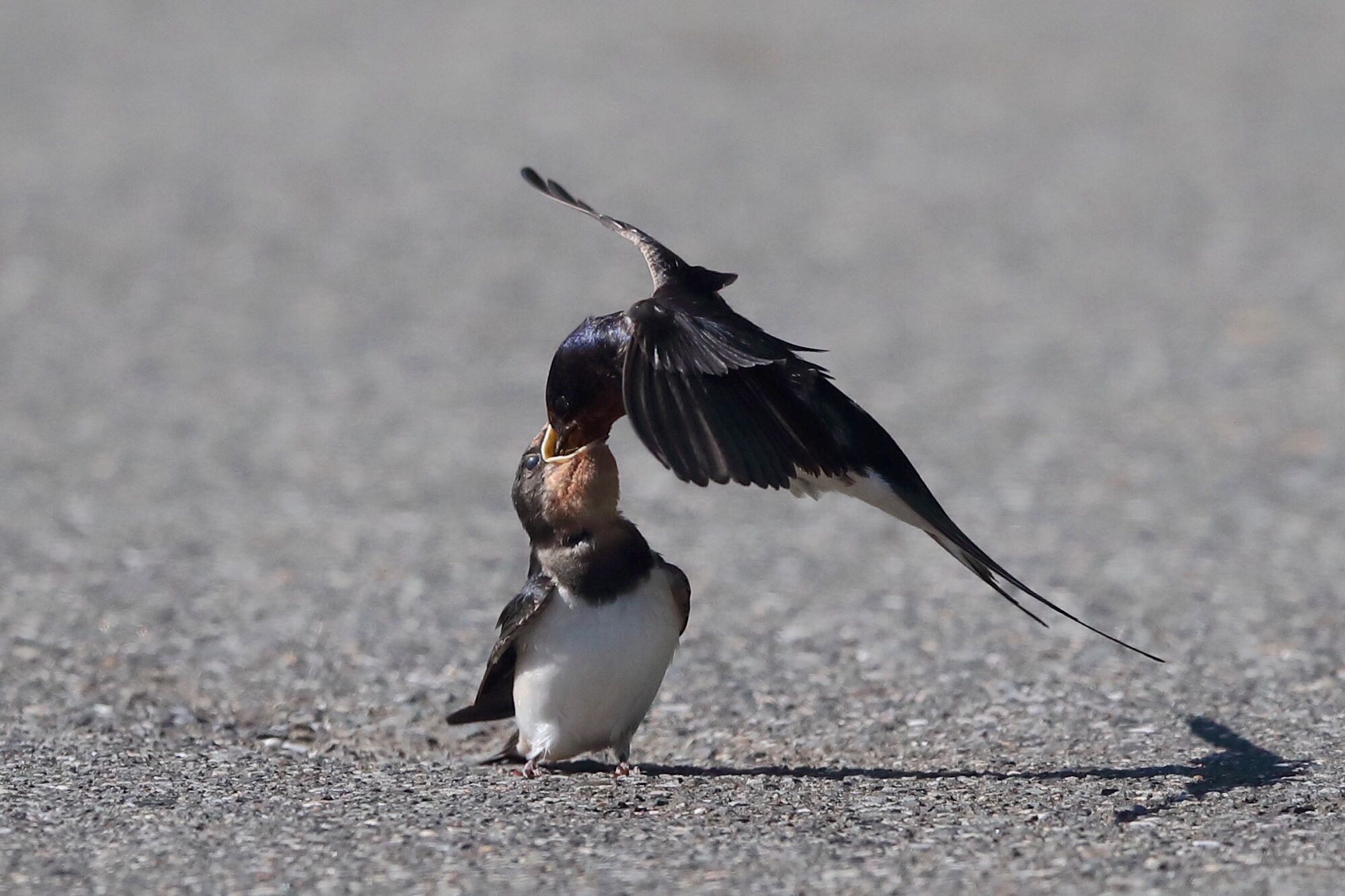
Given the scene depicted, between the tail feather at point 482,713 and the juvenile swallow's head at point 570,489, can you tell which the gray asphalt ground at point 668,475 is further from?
the juvenile swallow's head at point 570,489

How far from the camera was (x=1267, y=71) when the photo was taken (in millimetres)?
17906

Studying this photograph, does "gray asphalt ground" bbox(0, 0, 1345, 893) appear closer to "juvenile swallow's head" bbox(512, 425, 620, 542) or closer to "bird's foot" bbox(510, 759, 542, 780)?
"bird's foot" bbox(510, 759, 542, 780)

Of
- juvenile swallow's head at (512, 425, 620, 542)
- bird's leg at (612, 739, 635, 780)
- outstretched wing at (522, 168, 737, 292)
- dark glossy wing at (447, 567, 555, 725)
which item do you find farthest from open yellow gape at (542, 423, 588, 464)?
bird's leg at (612, 739, 635, 780)

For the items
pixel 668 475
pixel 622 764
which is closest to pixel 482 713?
pixel 622 764

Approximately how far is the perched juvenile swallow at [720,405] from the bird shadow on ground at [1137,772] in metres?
0.54

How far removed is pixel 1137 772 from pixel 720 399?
1604mm

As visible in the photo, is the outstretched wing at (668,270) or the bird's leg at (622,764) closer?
the outstretched wing at (668,270)

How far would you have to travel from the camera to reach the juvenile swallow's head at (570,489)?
491 cm

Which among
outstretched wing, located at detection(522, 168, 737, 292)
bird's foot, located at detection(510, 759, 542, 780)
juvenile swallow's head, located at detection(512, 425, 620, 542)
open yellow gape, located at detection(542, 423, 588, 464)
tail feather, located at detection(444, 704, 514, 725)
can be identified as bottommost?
bird's foot, located at detection(510, 759, 542, 780)

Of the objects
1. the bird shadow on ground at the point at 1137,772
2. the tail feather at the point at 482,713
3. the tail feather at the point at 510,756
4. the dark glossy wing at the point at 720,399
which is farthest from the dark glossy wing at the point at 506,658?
the dark glossy wing at the point at 720,399

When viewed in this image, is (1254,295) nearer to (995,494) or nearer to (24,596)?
(995,494)

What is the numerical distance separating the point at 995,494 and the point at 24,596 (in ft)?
14.6

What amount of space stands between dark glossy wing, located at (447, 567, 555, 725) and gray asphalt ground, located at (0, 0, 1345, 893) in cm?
20

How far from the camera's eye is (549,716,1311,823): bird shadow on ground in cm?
494
